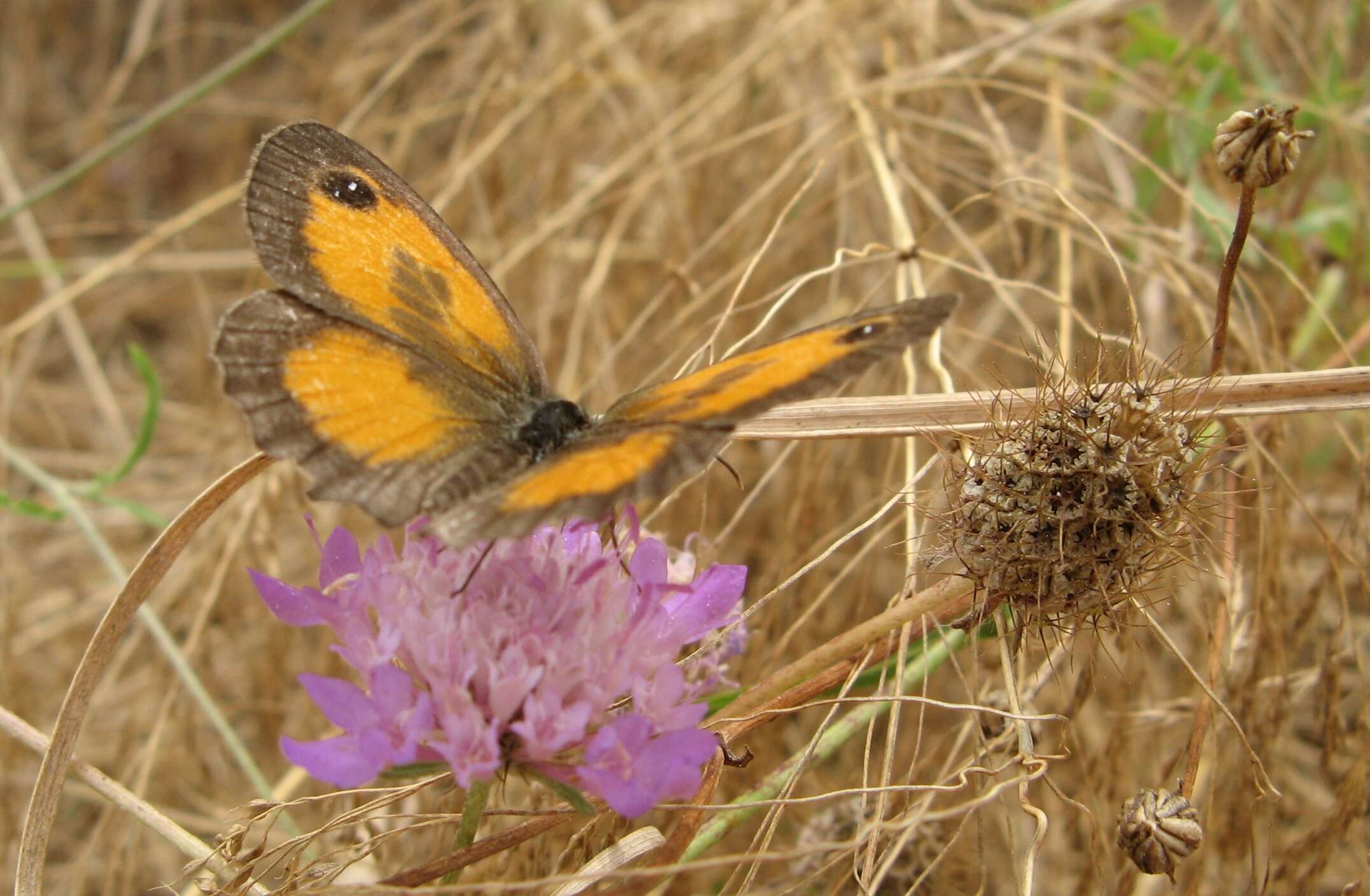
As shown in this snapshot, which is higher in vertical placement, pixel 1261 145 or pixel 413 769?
pixel 1261 145

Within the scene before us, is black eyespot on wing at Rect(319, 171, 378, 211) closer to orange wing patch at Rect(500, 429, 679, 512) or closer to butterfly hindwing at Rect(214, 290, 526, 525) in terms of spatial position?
butterfly hindwing at Rect(214, 290, 526, 525)

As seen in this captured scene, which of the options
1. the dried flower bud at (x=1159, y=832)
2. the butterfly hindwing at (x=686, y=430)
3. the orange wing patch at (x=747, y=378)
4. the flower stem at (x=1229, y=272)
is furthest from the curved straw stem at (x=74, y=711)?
the flower stem at (x=1229, y=272)

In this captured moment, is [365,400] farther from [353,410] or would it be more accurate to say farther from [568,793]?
[568,793]

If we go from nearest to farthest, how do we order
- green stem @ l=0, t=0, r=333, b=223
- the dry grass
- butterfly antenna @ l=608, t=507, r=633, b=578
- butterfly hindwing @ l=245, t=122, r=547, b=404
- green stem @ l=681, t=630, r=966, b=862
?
butterfly antenna @ l=608, t=507, r=633, b=578
green stem @ l=681, t=630, r=966, b=862
butterfly hindwing @ l=245, t=122, r=547, b=404
the dry grass
green stem @ l=0, t=0, r=333, b=223

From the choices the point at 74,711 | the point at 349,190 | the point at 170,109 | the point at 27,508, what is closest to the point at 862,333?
the point at 349,190

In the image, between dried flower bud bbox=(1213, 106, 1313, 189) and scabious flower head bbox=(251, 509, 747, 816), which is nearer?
scabious flower head bbox=(251, 509, 747, 816)

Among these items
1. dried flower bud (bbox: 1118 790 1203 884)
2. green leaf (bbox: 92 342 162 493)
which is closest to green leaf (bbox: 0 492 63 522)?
green leaf (bbox: 92 342 162 493)
